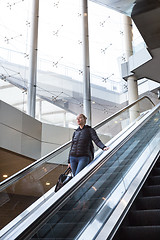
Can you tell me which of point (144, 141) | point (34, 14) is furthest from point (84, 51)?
point (144, 141)

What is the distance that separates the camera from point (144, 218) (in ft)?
13.2

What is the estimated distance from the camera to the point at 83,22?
16703 mm

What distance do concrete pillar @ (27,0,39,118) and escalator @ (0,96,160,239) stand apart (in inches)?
266

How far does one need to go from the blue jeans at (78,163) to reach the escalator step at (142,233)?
1.57m

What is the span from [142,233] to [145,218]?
0.46 m

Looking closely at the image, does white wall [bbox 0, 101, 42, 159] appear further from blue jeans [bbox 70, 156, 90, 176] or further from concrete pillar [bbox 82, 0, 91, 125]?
blue jeans [bbox 70, 156, 90, 176]

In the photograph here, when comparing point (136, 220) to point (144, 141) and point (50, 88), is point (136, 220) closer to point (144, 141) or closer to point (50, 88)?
point (144, 141)

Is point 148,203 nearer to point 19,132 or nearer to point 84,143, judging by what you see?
point 84,143

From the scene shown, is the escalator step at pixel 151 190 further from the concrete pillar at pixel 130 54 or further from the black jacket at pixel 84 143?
the concrete pillar at pixel 130 54

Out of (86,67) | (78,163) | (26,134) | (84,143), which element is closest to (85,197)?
(78,163)

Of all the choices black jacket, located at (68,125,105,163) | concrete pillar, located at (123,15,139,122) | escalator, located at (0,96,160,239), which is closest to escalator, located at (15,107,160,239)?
escalator, located at (0,96,160,239)

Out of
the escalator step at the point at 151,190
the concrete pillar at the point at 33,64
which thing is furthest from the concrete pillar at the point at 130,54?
the escalator step at the point at 151,190

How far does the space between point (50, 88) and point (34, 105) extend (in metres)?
1.70

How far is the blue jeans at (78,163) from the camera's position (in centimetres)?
510
